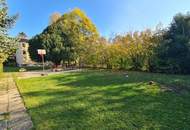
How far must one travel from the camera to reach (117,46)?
25.4m

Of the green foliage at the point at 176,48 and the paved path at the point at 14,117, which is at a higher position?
the green foliage at the point at 176,48

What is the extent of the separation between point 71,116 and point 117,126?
4.44ft

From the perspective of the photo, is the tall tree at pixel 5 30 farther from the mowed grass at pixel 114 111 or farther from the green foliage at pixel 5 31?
the mowed grass at pixel 114 111

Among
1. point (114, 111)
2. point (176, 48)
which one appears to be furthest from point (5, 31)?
point (176, 48)

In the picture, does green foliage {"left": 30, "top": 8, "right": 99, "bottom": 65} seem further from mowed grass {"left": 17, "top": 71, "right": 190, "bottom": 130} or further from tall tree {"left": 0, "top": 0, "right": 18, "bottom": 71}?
mowed grass {"left": 17, "top": 71, "right": 190, "bottom": 130}

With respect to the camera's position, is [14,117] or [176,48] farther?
[176,48]

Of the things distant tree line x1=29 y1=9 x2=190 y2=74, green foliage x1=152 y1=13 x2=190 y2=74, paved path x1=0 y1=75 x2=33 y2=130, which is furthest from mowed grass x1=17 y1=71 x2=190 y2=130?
distant tree line x1=29 y1=9 x2=190 y2=74

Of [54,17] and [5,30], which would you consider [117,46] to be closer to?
[5,30]

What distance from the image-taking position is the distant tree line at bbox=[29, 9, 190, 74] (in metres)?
18.9

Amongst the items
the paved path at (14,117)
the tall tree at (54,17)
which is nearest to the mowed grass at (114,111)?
the paved path at (14,117)

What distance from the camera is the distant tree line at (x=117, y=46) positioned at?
1892cm

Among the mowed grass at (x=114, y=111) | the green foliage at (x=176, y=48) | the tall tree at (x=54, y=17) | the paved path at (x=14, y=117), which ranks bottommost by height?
the paved path at (x=14, y=117)

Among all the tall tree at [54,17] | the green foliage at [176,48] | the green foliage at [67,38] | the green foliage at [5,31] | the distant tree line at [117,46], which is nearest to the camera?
the green foliage at [5,31]

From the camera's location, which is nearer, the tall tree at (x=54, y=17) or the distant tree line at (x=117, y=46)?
the distant tree line at (x=117, y=46)
